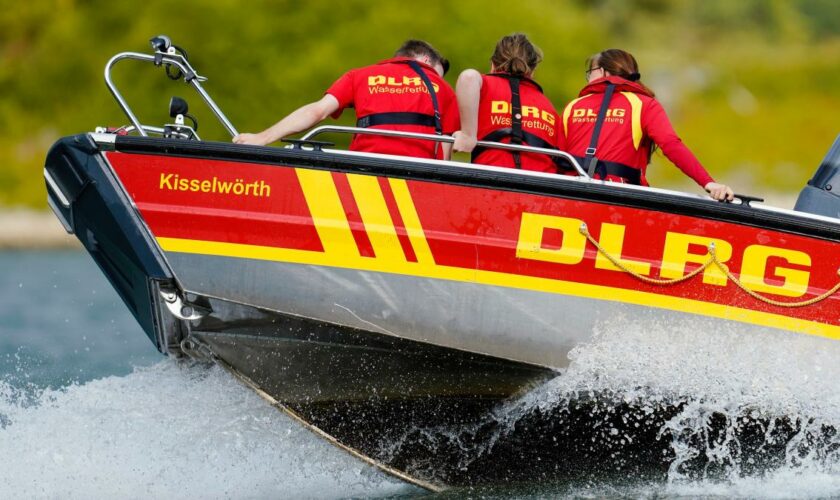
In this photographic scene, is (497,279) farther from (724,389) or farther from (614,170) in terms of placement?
(724,389)

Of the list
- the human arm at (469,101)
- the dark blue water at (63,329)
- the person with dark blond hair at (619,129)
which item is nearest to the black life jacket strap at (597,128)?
the person with dark blond hair at (619,129)

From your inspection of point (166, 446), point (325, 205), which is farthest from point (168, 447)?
point (325, 205)

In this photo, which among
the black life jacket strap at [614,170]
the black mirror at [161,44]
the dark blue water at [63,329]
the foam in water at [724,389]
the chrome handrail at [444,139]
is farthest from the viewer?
the dark blue water at [63,329]

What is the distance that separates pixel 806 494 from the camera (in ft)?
18.1

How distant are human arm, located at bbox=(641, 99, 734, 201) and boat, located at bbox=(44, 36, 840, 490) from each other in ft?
0.69

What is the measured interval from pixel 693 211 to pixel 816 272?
578mm

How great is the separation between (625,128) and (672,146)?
23 centimetres

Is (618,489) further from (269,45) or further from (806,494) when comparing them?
(269,45)

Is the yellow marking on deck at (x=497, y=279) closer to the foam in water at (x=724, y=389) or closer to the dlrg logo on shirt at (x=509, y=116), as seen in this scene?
the foam in water at (x=724, y=389)

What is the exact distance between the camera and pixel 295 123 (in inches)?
210

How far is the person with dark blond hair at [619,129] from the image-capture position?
5.48 m

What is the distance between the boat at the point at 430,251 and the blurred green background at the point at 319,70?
19.1 m

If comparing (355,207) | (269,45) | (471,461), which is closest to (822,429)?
(471,461)

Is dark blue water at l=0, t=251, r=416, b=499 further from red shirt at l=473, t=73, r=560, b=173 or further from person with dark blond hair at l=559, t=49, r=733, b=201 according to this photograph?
person with dark blond hair at l=559, t=49, r=733, b=201
